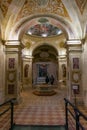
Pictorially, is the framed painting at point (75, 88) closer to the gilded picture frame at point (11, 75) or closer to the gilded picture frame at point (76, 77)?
the gilded picture frame at point (76, 77)

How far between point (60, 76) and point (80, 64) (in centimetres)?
1166

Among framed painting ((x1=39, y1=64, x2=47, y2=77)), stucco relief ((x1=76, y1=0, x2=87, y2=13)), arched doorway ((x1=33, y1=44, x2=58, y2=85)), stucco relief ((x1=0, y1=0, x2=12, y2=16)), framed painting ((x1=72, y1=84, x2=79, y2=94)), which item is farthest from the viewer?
framed painting ((x1=39, y1=64, x2=47, y2=77))

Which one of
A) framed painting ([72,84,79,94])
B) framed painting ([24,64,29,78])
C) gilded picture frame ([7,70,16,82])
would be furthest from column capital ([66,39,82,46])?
framed painting ([24,64,29,78])

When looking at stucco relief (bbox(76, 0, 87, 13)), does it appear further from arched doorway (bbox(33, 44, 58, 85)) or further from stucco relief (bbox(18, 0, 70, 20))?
arched doorway (bbox(33, 44, 58, 85))

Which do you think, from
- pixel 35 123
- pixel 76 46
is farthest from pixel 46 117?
pixel 76 46

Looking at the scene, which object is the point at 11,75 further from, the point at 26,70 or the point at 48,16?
the point at 26,70

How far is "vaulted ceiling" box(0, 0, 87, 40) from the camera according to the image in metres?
9.54

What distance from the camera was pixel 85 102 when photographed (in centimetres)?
981

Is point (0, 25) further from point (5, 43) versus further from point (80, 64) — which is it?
point (80, 64)

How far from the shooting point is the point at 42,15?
11.0 metres

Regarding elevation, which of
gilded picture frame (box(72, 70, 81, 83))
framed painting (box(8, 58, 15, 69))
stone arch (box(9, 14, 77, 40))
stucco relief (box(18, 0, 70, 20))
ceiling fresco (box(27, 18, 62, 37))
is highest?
ceiling fresco (box(27, 18, 62, 37))

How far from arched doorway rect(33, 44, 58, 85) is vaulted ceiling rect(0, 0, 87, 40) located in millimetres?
13971

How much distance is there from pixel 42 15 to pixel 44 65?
61.2 feet

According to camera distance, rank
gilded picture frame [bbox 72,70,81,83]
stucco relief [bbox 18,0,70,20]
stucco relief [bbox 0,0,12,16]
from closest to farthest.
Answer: stucco relief [bbox 0,0,12,16], stucco relief [bbox 18,0,70,20], gilded picture frame [bbox 72,70,81,83]
